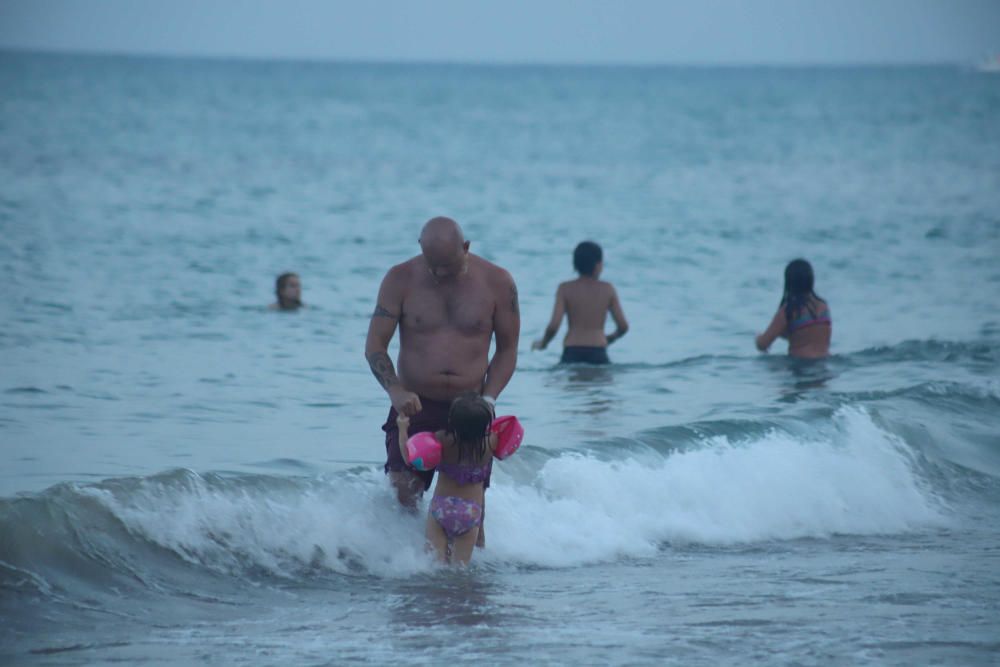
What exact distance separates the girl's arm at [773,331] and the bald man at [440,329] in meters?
5.31

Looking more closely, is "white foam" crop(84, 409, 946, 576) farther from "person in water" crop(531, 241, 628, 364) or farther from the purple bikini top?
"person in water" crop(531, 241, 628, 364)

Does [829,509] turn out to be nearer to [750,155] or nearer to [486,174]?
[486,174]

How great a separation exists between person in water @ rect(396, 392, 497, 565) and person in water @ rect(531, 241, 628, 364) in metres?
5.15

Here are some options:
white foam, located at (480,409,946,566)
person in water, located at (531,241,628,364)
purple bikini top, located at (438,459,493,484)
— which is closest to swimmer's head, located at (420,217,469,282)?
purple bikini top, located at (438,459,493,484)

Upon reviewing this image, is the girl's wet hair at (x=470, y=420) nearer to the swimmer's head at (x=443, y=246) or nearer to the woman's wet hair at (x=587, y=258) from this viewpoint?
the swimmer's head at (x=443, y=246)

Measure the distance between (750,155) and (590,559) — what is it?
1734 inches

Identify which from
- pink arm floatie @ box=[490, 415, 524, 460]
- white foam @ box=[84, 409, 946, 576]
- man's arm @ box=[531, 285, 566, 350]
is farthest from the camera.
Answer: man's arm @ box=[531, 285, 566, 350]

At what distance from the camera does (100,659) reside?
5.06 m

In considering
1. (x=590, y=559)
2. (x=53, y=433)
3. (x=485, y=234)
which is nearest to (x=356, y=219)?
(x=485, y=234)

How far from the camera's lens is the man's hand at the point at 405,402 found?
5719 mm

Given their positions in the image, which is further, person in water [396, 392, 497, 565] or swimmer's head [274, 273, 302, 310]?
swimmer's head [274, 273, 302, 310]

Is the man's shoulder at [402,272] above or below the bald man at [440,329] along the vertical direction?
above

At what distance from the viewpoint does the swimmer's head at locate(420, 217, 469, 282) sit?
18.7 feet

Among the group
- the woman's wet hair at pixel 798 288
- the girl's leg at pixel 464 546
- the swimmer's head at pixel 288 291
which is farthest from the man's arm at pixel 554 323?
the girl's leg at pixel 464 546
